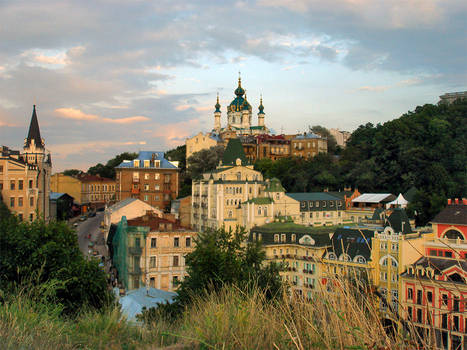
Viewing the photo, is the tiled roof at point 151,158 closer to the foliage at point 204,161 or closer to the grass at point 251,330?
the foliage at point 204,161

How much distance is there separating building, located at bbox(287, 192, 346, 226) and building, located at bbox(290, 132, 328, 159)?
26.2 metres

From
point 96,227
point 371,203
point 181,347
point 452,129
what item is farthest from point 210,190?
point 181,347

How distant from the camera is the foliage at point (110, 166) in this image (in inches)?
3220

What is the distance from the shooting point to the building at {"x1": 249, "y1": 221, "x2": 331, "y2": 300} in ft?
107

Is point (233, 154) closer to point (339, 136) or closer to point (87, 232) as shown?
point (87, 232)

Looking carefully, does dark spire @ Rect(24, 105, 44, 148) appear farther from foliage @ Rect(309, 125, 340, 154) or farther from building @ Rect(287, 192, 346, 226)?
foliage @ Rect(309, 125, 340, 154)

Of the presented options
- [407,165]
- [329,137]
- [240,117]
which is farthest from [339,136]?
[407,165]

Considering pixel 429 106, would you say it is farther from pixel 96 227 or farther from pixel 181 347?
pixel 181 347

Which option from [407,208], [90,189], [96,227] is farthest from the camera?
[90,189]

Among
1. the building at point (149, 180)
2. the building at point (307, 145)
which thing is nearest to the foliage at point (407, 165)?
the building at point (307, 145)

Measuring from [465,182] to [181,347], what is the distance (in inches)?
1834

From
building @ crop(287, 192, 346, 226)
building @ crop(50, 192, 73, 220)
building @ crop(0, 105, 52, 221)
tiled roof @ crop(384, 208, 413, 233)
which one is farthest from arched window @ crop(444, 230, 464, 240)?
building @ crop(50, 192, 73, 220)

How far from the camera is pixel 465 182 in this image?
45500 mm

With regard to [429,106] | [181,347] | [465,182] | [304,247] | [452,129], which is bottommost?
[304,247]
